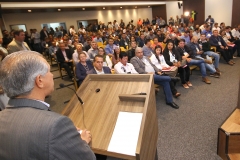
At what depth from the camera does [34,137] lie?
607 mm

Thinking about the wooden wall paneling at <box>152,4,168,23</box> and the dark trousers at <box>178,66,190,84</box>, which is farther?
the wooden wall paneling at <box>152,4,168,23</box>

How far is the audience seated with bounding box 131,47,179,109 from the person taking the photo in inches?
124

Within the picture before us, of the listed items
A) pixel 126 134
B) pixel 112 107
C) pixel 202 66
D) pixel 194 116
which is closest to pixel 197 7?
pixel 202 66

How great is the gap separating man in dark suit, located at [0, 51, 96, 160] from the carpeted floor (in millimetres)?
1613

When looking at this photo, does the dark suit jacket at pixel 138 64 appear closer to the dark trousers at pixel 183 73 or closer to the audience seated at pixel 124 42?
the dark trousers at pixel 183 73

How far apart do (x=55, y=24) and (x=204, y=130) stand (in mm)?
11782

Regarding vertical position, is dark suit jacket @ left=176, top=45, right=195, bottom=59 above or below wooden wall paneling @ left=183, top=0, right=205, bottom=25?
below

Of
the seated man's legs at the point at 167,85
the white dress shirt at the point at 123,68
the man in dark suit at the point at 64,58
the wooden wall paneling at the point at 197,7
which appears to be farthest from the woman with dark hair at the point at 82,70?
the wooden wall paneling at the point at 197,7

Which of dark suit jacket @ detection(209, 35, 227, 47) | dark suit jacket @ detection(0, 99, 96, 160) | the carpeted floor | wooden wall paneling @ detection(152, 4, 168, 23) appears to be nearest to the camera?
dark suit jacket @ detection(0, 99, 96, 160)

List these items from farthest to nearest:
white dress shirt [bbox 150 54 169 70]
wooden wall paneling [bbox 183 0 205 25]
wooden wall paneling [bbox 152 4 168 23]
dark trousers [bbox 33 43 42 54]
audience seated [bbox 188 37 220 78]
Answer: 1. wooden wall paneling [bbox 152 4 168 23]
2. wooden wall paneling [bbox 183 0 205 25]
3. dark trousers [bbox 33 43 42 54]
4. audience seated [bbox 188 37 220 78]
5. white dress shirt [bbox 150 54 169 70]

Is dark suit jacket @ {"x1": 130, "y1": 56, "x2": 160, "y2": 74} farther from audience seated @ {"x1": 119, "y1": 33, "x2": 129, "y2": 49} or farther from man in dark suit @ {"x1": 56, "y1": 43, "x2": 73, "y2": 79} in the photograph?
audience seated @ {"x1": 119, "y1": 33, "x2": 129, "y2": 49}

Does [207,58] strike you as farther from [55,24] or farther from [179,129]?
[55,24]

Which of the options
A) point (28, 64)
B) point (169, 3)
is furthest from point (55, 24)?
point (28, 64)

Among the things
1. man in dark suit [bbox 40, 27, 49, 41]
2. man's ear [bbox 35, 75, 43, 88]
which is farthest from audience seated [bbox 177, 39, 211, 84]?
man in dark suit [bbox 40, 27, 49, 41]
